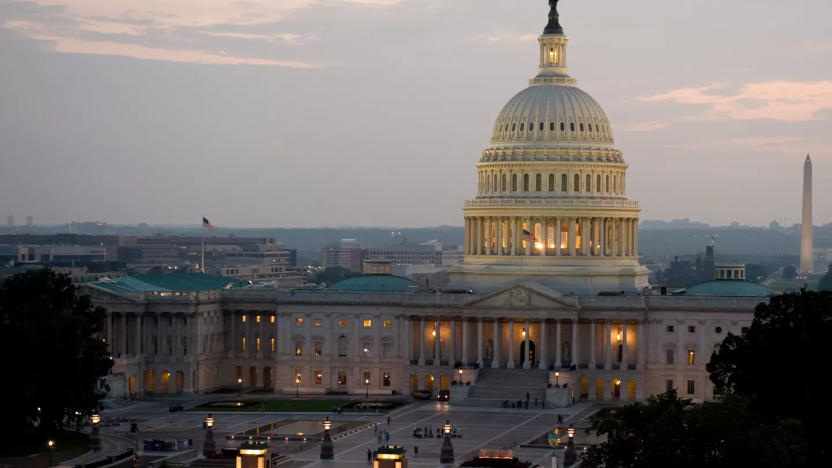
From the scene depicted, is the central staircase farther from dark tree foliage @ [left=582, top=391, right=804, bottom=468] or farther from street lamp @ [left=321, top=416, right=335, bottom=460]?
dark tree foliage @ [left=582, top=391, right=804, bottom=468]

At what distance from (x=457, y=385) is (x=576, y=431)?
96.3 feet

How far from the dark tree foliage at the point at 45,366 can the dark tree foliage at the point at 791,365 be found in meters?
50.2

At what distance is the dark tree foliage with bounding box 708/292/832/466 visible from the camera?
433ft

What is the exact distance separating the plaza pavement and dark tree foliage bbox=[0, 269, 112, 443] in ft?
23.1

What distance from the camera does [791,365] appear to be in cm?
13812

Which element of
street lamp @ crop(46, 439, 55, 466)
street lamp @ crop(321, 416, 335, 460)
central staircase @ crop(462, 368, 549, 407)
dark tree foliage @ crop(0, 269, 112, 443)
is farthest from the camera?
central staircase @ crop(462, 368, 549, 407)

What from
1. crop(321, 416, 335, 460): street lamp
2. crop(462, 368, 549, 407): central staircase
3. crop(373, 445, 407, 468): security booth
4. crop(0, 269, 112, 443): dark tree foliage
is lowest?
crop(321, 416, 335, 460): street lamp

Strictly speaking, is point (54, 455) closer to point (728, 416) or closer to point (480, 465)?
point (480, 465)

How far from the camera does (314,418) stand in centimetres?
18250

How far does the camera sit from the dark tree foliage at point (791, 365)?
5197 inches

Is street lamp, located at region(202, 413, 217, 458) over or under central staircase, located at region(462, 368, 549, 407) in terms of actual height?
under

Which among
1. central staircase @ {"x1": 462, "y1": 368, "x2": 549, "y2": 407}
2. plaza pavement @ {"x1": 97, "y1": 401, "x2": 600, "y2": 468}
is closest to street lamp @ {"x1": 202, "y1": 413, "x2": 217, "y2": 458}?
plaza pavement @ {"x1": 97, "y1": 401, "x2": 600, "y2": 468}

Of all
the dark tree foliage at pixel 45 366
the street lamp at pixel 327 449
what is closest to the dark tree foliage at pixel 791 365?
the street lamp at pixel 327 449

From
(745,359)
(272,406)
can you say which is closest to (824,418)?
(745,359)
